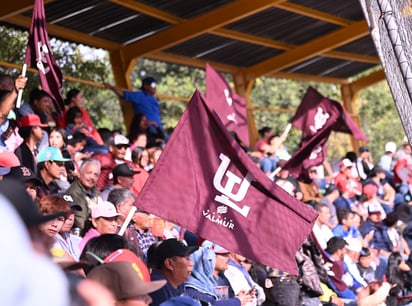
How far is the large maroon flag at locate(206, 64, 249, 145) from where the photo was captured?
11.8m

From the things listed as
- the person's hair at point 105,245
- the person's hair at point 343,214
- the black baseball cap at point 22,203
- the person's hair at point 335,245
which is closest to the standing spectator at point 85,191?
the person's hair at point 105,245

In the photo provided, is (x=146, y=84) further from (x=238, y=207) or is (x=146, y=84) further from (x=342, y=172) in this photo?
(x=238, y=207)

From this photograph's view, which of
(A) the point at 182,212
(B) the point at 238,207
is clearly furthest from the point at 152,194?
(B) the point at 238,207

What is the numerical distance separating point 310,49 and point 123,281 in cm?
1615

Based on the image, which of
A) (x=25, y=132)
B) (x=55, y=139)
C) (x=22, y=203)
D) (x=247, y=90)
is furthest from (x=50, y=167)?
(x=247, y=90)

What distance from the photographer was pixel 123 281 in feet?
10.1

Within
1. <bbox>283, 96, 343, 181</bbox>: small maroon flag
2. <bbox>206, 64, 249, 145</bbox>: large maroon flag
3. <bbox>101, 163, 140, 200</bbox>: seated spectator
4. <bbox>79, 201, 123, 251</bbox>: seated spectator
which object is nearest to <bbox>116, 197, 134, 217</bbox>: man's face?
<bbox>79, 201, 123, 251</bbox>: seated spectator

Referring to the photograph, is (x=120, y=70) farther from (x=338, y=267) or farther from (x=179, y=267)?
(x=179, y=267)

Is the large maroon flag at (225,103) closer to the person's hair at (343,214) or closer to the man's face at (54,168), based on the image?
the person's hair at (343,214)

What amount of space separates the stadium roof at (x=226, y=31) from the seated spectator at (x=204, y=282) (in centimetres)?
540

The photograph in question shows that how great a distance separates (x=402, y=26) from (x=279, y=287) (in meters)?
4.28

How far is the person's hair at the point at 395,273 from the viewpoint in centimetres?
1235

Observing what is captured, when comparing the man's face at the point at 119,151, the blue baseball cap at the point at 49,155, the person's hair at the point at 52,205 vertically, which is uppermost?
the blue baseball cap at the point at 49,155

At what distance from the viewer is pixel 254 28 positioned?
17625 millimetres
